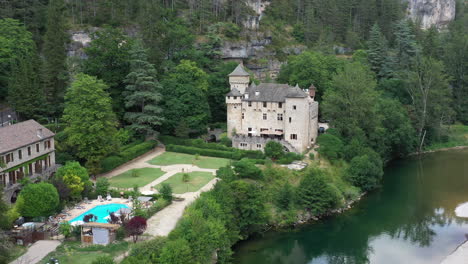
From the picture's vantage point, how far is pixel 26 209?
108 ft

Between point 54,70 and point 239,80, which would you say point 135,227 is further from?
point 54,70

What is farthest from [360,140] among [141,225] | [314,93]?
[141,225]

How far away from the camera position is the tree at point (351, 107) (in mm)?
55000

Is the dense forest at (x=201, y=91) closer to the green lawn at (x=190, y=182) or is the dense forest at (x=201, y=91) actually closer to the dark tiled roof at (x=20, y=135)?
the green lawn at (x=190, y=182)

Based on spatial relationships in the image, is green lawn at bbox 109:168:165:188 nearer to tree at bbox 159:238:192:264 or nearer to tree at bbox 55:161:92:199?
tree at bbox 55:161:92:199

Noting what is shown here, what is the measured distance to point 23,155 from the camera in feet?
124

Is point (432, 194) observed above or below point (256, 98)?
below

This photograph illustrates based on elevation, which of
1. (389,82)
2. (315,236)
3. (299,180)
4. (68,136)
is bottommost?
(315,236)

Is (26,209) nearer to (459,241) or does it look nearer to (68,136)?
(68,136)

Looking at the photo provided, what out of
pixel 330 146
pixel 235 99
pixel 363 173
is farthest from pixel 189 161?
pixel 363 173

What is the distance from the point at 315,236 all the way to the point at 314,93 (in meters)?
23.5

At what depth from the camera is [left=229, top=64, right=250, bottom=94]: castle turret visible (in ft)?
183

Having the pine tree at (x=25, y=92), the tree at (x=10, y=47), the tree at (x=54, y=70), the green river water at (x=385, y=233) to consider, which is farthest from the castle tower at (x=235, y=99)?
the tree at (x=10, y=47)

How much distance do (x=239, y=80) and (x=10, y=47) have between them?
2644cm
